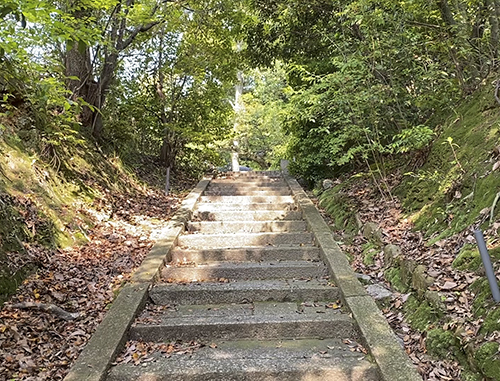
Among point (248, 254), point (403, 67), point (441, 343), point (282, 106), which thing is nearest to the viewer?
point (441, 343)

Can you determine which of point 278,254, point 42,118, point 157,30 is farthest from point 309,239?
point 157,30

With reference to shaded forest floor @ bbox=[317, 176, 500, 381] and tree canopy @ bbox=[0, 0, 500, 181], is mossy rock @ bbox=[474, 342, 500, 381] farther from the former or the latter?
tree canopy @ bbox=[0, 0, 500, 181]

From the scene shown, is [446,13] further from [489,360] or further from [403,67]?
[489,360]

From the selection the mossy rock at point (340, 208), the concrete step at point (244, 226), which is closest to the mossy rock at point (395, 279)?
the mossy rock at point (340, 208)

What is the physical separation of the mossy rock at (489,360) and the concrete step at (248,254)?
8.91 feet

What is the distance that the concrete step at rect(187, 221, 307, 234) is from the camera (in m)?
6.16

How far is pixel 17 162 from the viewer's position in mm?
5223

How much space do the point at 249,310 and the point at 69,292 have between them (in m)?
1.85

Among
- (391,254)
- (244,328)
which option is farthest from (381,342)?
(391,254)

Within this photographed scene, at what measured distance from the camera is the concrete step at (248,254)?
5.20 metres

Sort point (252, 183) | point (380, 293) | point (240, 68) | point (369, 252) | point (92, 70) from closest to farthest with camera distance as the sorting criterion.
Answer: point (380, 293)
point (369, 252)
point (92, 70)
point (252, 183)
point (240, 68)

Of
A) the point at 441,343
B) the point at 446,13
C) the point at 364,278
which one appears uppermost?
the point at 446,13

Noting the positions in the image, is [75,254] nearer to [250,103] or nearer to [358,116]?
[358,116]

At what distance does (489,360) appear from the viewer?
2.51 meters
